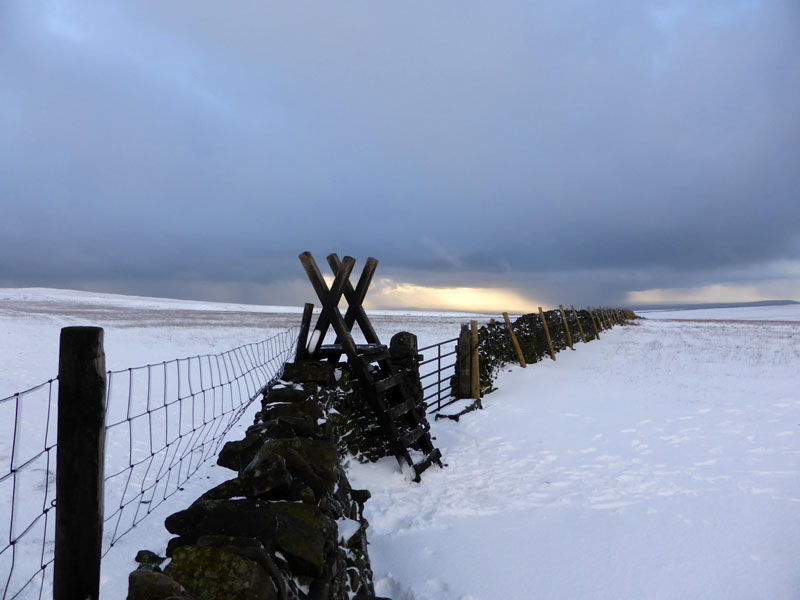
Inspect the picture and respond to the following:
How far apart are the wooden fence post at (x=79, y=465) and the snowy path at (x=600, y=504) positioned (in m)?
2.78

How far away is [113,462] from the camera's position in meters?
6.44

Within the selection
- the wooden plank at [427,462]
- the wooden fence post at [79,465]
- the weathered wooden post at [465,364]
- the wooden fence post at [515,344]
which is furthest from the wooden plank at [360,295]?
the wooden fence post at [515,344]

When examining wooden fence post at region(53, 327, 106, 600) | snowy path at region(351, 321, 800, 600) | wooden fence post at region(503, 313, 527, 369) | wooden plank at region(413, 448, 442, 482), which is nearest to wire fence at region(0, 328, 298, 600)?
wooden fence post at region(53, 327, 106, 600)

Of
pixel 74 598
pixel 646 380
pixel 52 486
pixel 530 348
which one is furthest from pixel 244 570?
pixel 530 348

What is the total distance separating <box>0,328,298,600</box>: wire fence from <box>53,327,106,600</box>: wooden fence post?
167 mm

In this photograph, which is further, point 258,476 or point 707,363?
point 707,363

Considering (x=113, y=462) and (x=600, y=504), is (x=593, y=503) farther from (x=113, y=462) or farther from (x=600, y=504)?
(x=113, y=462)

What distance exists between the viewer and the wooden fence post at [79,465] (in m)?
1.88

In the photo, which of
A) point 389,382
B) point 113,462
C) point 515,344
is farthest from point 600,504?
point 515,344

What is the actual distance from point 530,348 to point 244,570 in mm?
13543

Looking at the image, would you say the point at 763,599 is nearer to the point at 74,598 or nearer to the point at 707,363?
the point at 74,598

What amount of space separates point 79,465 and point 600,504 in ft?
16.8

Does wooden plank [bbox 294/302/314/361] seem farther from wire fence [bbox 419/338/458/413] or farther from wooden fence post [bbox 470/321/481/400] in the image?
wooden fence post [bbox 470/321/481/400]

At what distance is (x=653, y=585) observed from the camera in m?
3.76
